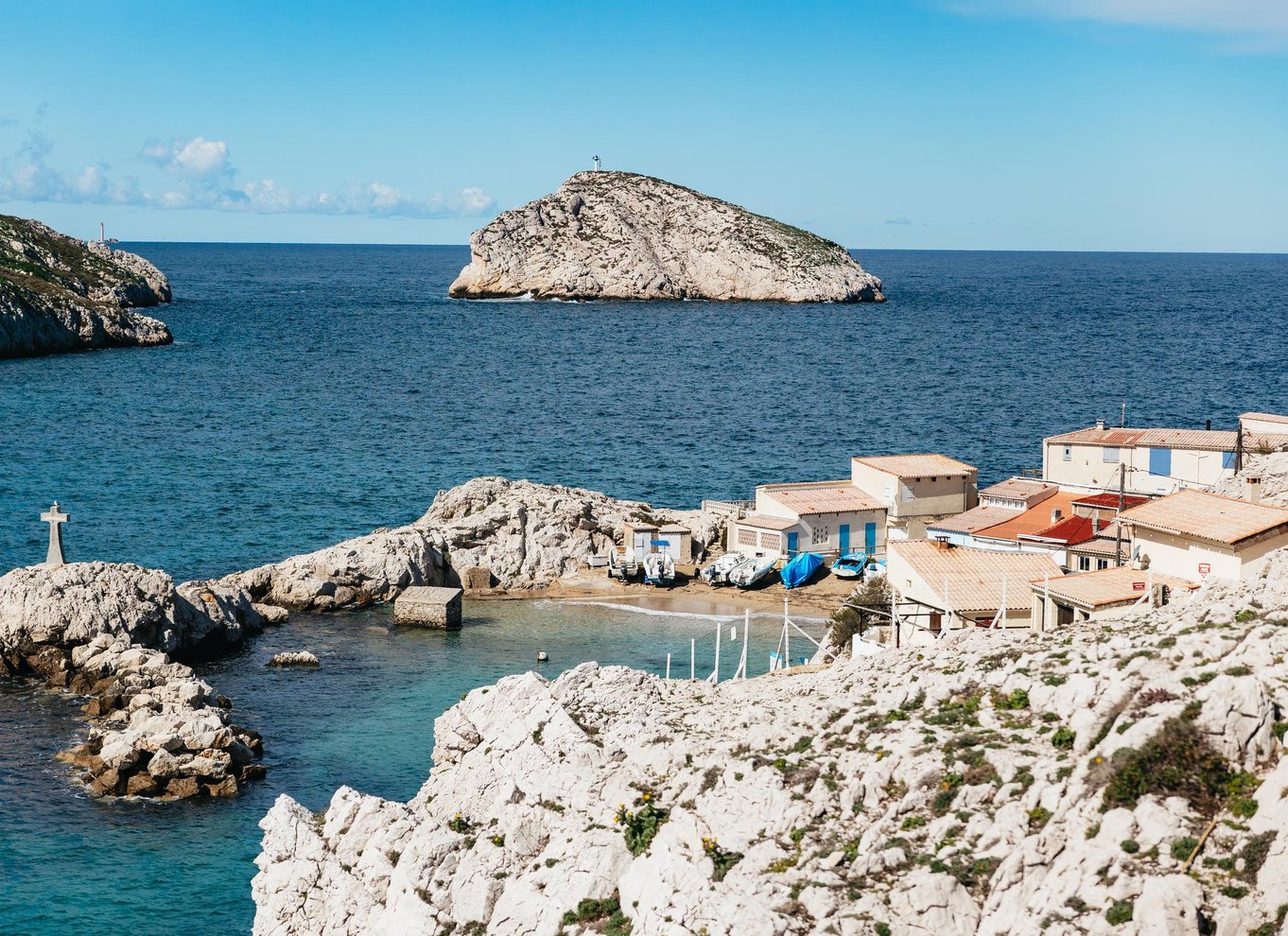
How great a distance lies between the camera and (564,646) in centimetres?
5453

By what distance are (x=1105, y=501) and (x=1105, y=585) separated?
23.2 m

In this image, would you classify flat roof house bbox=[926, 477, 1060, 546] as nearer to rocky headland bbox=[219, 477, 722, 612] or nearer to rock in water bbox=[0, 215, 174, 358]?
rocky headland bbox=[219, 477, 722, 612]

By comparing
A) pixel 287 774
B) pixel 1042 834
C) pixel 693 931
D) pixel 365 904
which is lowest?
pixel 287 774

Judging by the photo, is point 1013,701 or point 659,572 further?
point 659,572

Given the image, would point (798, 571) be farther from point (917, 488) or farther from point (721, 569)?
point (917, 488)

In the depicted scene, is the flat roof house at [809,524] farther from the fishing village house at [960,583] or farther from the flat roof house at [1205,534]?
the flat roof house at [1205,534]

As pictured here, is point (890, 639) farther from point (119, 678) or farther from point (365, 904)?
point (119, 678)

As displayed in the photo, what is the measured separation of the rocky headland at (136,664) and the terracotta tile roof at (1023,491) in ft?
105

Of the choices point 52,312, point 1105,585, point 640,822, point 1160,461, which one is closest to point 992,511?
point 1160,461

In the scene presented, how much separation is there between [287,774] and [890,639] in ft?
58.1

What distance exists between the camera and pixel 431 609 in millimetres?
57188

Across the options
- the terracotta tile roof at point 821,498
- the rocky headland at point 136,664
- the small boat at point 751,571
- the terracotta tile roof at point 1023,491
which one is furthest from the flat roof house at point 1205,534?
the terracotta tile roof at point 821,498

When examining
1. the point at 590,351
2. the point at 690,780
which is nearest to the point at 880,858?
the point at 690,780

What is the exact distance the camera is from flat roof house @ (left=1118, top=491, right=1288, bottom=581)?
34000 millimetres
